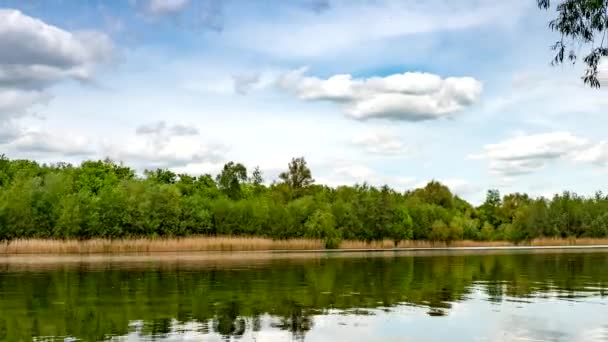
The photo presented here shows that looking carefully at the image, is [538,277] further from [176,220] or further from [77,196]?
[77,196]

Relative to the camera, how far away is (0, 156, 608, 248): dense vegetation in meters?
77.5

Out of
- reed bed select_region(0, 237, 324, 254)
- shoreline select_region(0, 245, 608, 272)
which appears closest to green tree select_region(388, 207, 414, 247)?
reed bed select_region(0, 237, 324, 254)

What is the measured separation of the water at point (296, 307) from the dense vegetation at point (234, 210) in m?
39.6

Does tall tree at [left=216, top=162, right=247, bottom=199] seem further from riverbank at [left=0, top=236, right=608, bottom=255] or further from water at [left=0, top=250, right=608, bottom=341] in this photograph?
water at [left=0, top=250, right=608, bottom=341]

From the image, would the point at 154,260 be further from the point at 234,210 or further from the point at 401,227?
the point at 401,227

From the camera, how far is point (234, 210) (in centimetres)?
8706

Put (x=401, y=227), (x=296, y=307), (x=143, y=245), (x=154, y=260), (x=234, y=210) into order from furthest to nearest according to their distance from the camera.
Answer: (x=401, y=227) → (x=234, y=210) → (x=143, y=245) → (x=154, y=260) → (x=296, y=307)

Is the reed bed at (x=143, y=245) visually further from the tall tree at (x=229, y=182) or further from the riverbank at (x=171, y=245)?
the tall tree at (x=229, y=182)

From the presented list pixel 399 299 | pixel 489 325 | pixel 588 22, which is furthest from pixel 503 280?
pixel 588 22

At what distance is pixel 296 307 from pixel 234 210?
6312 cm

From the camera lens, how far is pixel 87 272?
41406 mm

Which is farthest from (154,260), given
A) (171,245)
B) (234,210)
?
(234,210)

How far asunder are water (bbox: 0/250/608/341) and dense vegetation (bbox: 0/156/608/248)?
39.6 metres

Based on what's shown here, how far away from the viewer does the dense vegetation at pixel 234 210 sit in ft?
254
